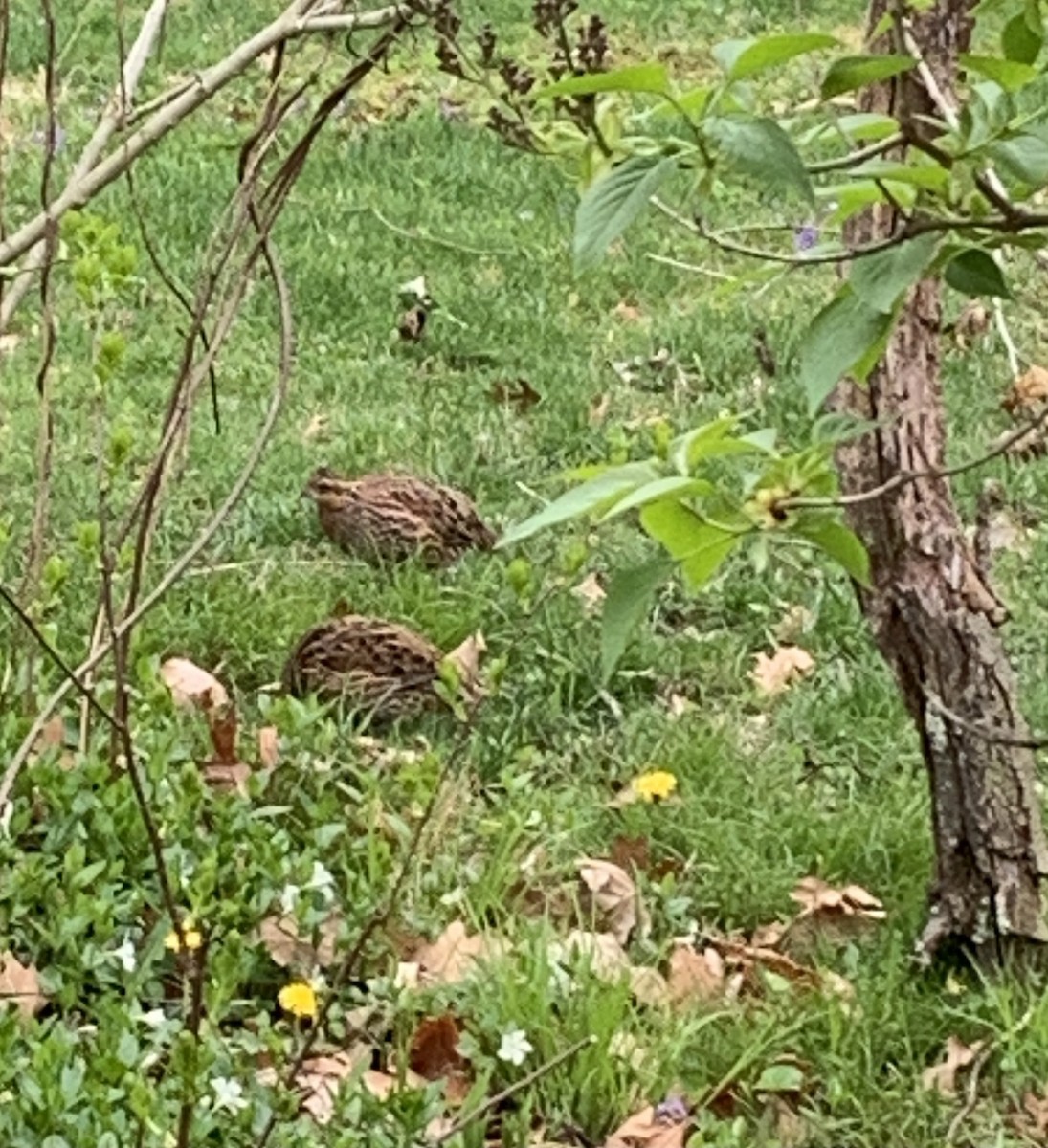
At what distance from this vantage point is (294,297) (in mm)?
5004

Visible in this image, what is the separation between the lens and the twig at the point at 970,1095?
2.16 meters

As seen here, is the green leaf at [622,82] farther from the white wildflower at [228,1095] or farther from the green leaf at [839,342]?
the white wildflower at [228,1095]

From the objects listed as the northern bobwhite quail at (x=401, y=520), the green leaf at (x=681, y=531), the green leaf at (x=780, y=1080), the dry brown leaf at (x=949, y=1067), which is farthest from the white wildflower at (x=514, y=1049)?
the northern bobwhite quail at (x=401, y=520)

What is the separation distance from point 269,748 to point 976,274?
1869 millimetres

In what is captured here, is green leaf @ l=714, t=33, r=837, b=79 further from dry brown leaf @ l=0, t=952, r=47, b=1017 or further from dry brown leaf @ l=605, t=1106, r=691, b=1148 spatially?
dry brown leaf @ l=0, t=952, r=47, b=1017

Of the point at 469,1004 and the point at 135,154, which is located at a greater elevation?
the point at 135,154

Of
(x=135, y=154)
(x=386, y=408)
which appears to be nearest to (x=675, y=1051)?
(x=135, y=154)

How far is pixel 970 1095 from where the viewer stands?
86.7 inches

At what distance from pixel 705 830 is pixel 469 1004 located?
53 cm

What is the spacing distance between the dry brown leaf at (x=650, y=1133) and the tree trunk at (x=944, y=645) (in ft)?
1.56

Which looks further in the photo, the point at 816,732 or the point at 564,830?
the point at 816,732

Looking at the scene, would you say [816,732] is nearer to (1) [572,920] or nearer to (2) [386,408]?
(1) [572,920]

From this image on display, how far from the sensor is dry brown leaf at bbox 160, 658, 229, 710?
9.66 feet

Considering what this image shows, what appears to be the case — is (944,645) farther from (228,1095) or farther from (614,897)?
(228,1095)
